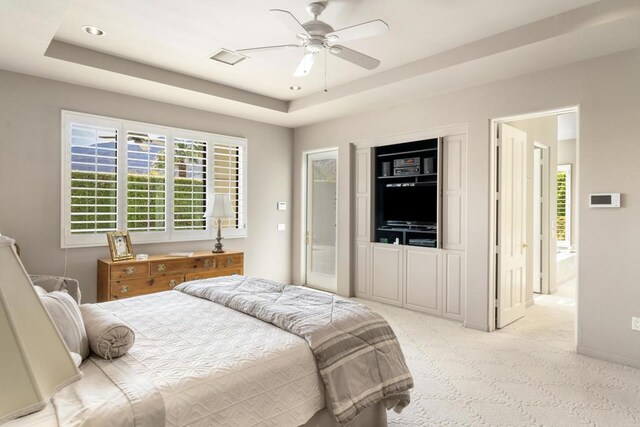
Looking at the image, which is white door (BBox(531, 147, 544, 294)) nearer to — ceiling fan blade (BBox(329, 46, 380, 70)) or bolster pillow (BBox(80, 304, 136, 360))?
ceiling fan blade (BBox(329, 46, 380, 70))

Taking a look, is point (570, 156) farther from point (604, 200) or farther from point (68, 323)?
point (68, 323)

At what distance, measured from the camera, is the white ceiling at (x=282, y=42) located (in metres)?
2.83

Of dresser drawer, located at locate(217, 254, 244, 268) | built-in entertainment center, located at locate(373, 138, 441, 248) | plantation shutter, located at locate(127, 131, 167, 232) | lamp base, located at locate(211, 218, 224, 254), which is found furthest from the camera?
lamp base, located at locate(211, 218, 224, 254)

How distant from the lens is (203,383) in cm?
153

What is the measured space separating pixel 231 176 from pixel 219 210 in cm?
79

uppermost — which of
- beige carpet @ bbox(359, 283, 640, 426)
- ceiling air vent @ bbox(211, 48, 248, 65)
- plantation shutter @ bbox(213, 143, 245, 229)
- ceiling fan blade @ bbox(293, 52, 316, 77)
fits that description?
ceiling air vent @ bbox(211, 48, 248, 65)

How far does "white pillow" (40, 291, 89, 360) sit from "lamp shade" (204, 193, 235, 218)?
3077 mm

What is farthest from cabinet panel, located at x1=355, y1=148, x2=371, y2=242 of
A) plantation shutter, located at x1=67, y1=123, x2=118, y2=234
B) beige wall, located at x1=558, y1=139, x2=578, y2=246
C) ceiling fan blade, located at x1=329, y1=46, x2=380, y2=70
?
beige wall, located at x1=558, y1=139, x2=578, y2=246

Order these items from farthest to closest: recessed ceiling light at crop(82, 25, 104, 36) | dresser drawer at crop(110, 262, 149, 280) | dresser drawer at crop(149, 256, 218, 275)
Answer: dresser drawer at crop(149, 256, 218, 275), dresser drawer at crop(110, 262, 149, 280), recessed ceiling light at crop(82, 25, 104, 36)

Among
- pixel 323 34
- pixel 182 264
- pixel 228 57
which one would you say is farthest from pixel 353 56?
pixel 182 264

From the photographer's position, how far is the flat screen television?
15.4 feet

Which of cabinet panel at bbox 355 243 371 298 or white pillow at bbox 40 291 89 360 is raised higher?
white pillow at bbox 40 291 89 360

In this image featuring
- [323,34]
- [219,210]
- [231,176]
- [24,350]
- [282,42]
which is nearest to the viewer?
[24,350]

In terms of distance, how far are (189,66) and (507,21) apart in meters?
3.11
